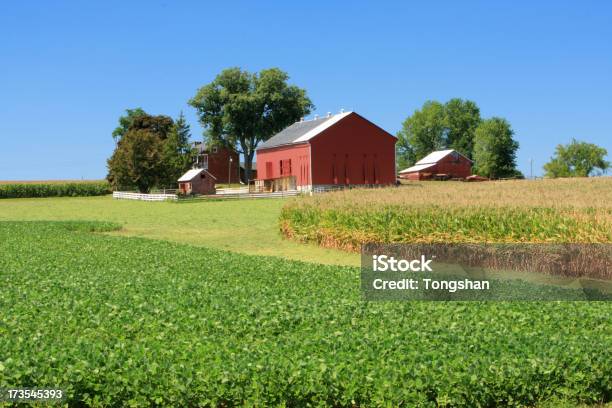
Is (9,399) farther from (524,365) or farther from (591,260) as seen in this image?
(591,260)

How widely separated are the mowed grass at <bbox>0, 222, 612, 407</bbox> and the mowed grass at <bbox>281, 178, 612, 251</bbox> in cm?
774

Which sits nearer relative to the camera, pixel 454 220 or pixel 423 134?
pixel 454 220

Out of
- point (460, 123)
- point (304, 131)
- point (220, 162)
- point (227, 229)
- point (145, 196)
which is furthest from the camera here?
point (460, 123)

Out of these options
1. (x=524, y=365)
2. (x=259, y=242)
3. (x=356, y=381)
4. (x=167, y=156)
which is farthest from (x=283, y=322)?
(x=167, y=156)

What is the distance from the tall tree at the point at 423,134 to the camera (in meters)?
128

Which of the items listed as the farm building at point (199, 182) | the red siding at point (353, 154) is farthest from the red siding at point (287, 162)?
the farm building at point (199, 182)

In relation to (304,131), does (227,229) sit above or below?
below

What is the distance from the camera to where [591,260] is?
18.3m

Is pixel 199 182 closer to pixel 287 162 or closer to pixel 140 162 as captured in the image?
pixel 140 162

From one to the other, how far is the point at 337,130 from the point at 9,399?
5981 centimetres

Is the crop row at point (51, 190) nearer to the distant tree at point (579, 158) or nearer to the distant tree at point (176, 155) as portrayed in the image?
the distant tree at point (176, 155)

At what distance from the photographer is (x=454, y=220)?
22.9 m

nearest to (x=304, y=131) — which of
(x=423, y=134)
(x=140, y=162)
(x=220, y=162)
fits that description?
(x=140, y=162)

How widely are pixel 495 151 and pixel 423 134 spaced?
66.9 ft
